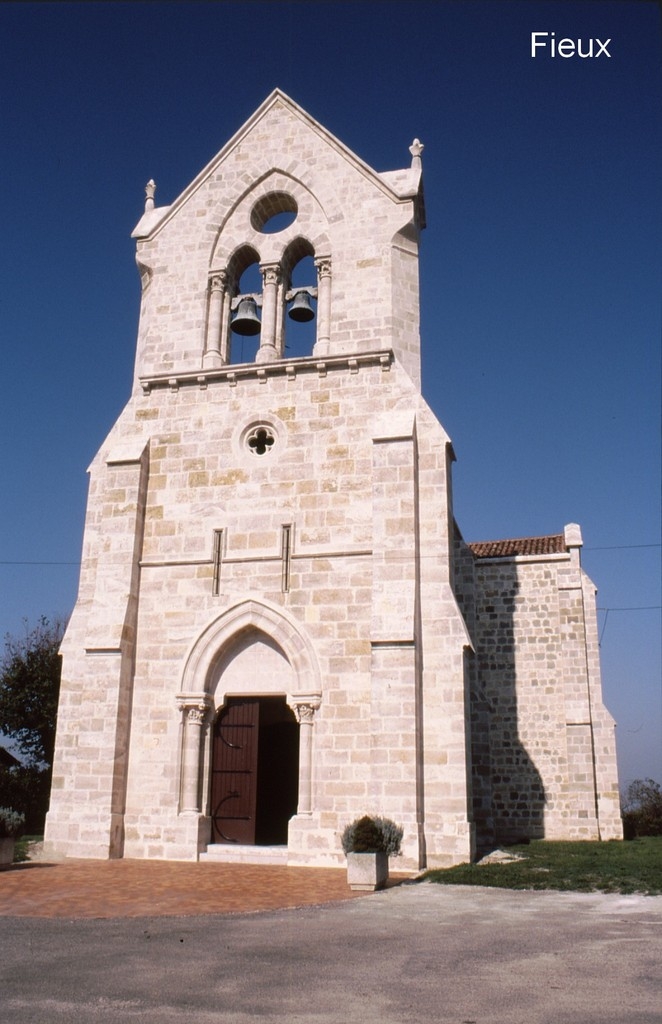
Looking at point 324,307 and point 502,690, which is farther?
point 502,690

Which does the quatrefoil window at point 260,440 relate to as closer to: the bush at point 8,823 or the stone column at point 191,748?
the stone column at point 191,748

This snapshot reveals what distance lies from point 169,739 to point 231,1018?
32.9 feet

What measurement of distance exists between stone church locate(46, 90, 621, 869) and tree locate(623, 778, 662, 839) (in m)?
9.90

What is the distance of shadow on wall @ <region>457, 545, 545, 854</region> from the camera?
2105 centimetres

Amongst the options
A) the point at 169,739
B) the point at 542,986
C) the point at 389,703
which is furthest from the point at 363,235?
the point at 542,986

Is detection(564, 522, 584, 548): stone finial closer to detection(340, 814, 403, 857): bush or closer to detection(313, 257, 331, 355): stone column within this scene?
detection(313, 257, 331, 355): stone column

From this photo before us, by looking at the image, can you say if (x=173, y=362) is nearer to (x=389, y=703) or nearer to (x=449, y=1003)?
(x=389, y=703)

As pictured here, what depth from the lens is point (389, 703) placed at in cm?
1339

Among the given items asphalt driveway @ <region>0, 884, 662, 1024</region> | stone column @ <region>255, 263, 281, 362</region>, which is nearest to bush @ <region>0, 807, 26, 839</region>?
asphalt driveway @ <region>0, 884, 662, 1024</region>

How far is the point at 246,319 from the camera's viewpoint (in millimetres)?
16984

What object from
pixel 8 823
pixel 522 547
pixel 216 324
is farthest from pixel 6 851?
pixel 522 547

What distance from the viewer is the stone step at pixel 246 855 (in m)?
13.7

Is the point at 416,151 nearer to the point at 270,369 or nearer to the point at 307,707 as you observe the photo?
the point at 270,369

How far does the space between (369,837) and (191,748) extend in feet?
15.2
